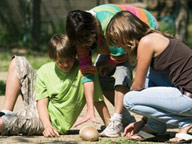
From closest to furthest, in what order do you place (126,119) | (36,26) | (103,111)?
(103,111) < (126,119) < (36,26)

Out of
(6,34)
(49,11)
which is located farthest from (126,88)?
(49,11)

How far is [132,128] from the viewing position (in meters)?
3.88

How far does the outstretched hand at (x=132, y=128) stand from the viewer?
12.6ft

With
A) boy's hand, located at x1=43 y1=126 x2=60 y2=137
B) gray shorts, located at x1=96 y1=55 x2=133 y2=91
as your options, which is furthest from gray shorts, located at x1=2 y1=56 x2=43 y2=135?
gray shorts, located at x1=96 y1=55 x2=133 y2=91

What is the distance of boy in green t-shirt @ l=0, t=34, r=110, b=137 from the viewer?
12.9 ft

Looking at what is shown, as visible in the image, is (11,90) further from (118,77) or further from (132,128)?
(132,128)

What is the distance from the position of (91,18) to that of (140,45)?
0.56 m

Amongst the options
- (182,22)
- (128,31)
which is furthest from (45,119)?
(182,22)

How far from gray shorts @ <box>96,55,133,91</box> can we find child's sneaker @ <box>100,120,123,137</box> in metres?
0.35

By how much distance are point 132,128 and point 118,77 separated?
0.49 m

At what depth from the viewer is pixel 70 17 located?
3797 millimetres

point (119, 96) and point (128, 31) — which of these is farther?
point (119, 96)

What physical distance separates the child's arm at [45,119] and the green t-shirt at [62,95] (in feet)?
0.15

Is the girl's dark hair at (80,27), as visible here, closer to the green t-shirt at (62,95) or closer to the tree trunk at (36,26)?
the green t-shirt at (62,95)
